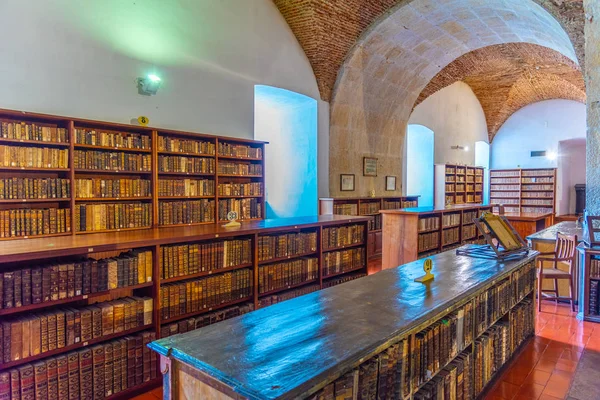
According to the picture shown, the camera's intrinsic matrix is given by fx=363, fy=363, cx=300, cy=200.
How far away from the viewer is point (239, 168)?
5090 millimetres

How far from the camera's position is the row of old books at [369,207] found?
7844mm

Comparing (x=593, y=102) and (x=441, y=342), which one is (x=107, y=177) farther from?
(x=593, y=102)

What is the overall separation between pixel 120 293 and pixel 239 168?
249cm

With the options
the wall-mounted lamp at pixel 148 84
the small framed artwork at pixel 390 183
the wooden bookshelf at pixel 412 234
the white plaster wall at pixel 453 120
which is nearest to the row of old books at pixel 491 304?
the wooden bookshelf at pixel 412 234

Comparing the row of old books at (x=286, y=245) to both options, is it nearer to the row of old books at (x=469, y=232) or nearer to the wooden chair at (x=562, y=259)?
the wooden chair at (x=562, y=259)

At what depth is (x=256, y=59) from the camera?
18.7 feet

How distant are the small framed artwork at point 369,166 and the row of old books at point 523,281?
4.98 meters

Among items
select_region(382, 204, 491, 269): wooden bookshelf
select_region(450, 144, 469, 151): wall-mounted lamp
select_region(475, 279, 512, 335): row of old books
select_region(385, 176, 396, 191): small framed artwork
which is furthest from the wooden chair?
select_region(450, 144, 469, 151): wall-mounted lamp

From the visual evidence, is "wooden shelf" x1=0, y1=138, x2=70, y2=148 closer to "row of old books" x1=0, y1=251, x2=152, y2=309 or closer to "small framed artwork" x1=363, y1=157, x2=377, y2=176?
"row of old books" x1=0, y1=251, x2=152, y2=309

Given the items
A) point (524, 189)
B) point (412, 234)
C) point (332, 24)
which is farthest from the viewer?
point (524, 189)

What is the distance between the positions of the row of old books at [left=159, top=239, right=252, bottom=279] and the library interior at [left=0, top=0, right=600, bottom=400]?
0.02 meters

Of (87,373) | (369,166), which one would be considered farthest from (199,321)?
(369,166)

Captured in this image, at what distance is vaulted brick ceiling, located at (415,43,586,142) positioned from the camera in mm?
9211

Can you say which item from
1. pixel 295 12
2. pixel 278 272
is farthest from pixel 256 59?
pixel 278 272
